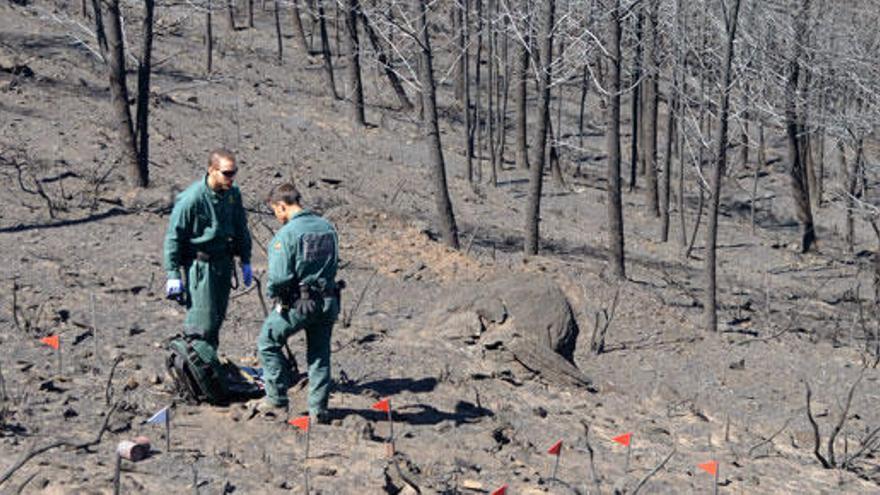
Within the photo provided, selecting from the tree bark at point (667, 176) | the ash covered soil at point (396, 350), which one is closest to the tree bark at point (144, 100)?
the ash covered soil at point (396, 350)

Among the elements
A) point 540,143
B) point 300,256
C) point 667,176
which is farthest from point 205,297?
point 667,176

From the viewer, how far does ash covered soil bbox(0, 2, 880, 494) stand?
7.74 metres

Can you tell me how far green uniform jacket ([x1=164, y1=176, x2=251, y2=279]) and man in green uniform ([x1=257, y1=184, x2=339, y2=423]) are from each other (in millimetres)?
451

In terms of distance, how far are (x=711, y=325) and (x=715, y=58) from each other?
6.90 m

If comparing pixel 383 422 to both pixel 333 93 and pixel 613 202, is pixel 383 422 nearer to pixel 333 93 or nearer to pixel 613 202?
pixel 613 202

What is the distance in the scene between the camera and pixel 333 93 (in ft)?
115

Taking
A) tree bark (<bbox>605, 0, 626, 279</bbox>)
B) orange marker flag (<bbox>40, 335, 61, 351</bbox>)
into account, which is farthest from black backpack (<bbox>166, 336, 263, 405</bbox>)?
tree bark (<bbox>605, 0, 626, 279</bbox>)

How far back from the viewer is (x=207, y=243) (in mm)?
8328

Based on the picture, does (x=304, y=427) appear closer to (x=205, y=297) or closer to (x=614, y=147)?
(x=205, y=297)

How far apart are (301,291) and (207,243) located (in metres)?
0.88

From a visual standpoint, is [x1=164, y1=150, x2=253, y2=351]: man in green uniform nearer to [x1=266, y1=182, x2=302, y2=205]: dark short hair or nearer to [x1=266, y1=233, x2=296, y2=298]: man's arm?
[x1=266, y1=182, x2=302, y2=205]: dark short hair

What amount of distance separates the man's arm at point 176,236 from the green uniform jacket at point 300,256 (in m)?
0.69

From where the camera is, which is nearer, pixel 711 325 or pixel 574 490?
pixel 574 490

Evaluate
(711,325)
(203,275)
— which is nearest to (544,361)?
(203,275)
